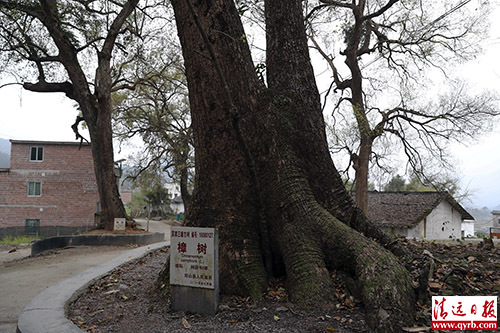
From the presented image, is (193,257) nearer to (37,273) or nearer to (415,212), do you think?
(37,273)

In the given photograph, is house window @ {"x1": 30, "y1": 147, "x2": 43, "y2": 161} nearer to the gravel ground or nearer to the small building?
the small building

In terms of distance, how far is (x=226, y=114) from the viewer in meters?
4.61

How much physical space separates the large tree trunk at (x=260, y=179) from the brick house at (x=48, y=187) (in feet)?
78.8

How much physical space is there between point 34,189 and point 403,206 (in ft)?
85.9

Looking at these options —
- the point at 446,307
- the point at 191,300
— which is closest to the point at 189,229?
the point at 191,300

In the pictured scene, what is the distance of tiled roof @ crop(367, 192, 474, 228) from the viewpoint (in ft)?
74.6

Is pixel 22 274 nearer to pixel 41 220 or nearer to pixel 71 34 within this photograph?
pixel 71 34

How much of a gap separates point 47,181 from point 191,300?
85.7 ft

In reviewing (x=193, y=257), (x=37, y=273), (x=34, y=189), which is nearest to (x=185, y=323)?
(x=193, y=257)

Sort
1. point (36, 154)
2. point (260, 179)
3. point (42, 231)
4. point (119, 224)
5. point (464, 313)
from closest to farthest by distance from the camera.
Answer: point (464, 313) → point (260, 179) → point (119, 224) → point (42, 231) → point (36, 154)

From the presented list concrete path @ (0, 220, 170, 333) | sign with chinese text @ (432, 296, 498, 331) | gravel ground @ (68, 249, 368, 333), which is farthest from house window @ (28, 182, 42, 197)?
sign with chinese text @ (432, 296, 498, 331)

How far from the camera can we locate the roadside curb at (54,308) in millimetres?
3578

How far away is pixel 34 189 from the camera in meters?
26.0

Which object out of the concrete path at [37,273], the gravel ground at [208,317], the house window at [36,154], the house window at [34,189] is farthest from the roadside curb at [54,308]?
the house window at [36,154]
